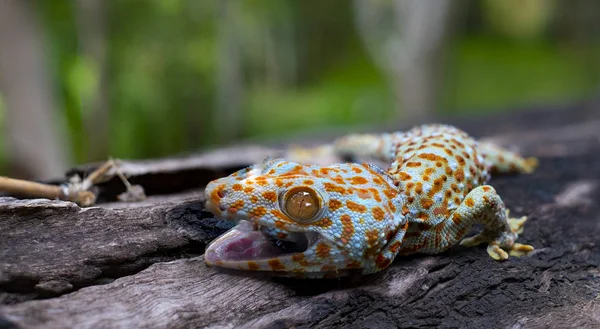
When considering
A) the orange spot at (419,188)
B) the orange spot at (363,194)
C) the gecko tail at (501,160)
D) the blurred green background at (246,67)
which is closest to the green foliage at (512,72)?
the blurred green background at (246,67)

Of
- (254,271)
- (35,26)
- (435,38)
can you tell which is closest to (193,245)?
(254,271)

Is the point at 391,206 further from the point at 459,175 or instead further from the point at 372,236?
the point at 459,175

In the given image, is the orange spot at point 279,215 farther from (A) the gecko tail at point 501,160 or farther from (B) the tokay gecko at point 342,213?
(A) the gecko tail at point 501,160

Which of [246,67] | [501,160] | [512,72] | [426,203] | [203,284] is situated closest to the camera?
[203,284]

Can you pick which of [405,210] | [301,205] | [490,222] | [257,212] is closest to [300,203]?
[301,205]

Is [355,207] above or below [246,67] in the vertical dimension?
below

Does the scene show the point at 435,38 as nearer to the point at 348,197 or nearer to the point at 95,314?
the point at 348,197
